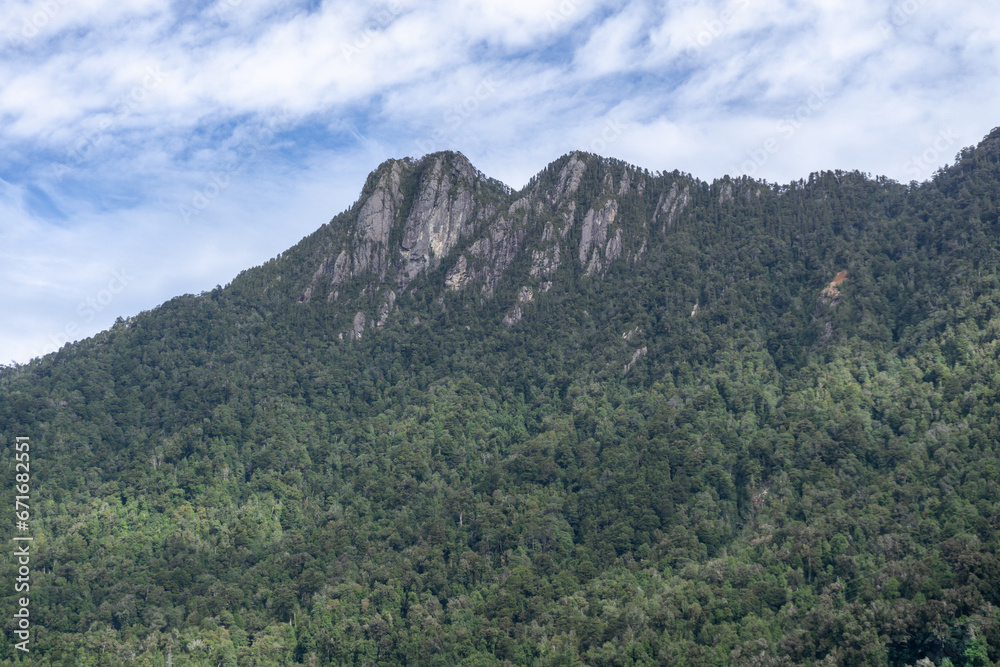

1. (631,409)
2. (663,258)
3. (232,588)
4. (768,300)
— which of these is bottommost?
(232,588)

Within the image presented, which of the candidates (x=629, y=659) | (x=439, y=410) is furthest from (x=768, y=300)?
(x=629, y=659)

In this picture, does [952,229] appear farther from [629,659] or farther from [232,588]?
[232,588]

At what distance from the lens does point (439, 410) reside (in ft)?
531

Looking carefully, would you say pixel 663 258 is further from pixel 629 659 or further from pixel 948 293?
pixel 629 659

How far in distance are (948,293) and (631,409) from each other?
56.5 m

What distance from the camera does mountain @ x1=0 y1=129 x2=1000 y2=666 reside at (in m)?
102

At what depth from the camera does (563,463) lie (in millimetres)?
141625

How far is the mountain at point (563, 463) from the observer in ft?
333

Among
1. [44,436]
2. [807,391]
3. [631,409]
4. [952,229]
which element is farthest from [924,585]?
[44,436]

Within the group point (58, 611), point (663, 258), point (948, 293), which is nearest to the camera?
point (58, 611)

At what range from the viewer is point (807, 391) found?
140625 millimetres

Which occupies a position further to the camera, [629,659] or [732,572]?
[732,572]

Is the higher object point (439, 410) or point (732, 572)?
point (439, 410)

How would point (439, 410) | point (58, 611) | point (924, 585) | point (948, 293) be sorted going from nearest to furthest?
point (924, 585) < point (58, 611) < point (948, 293) < point (439, 410)
